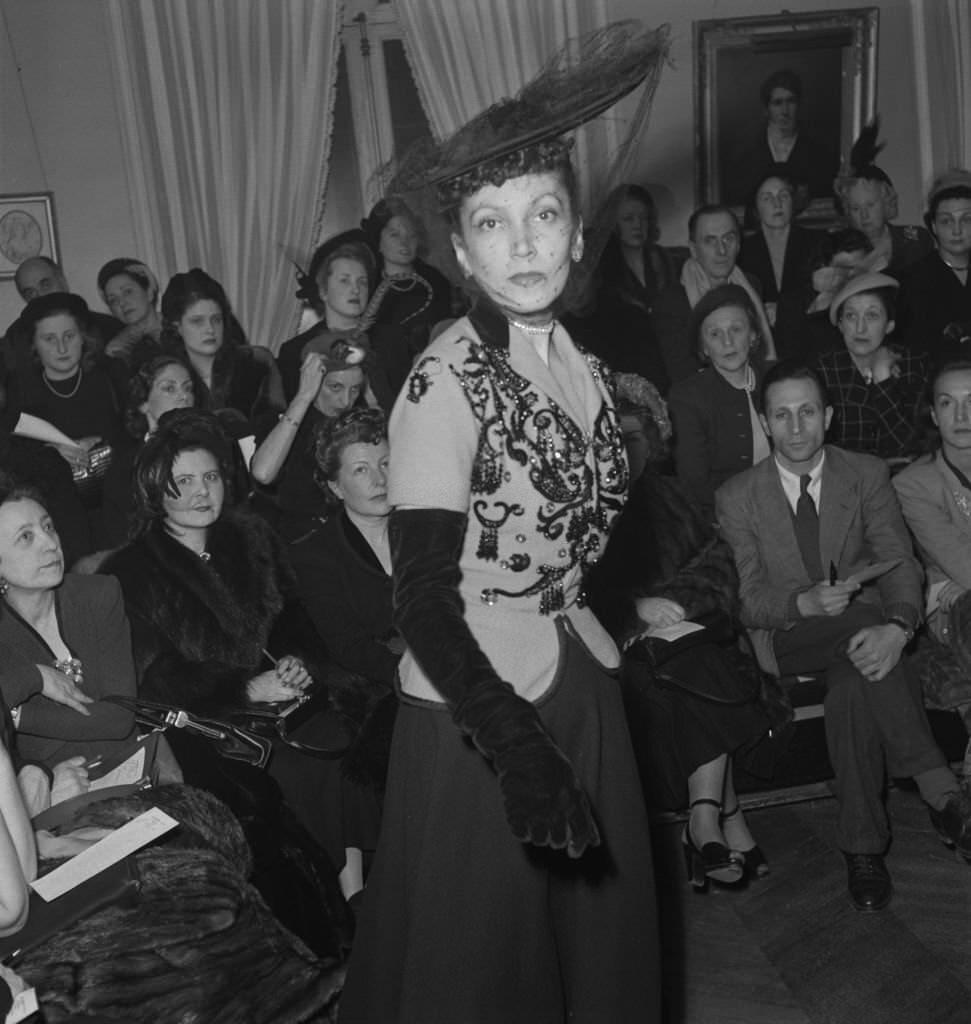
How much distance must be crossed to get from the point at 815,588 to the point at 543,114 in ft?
7.93

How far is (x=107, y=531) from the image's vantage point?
4.45 metres

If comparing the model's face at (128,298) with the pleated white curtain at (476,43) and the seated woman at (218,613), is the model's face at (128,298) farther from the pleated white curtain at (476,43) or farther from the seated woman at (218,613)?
the seated woman at (218,613)

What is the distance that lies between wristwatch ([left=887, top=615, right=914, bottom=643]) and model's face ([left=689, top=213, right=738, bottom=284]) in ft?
7.28

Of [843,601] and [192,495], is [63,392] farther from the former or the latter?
[843,601]

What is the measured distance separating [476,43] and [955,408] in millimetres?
3924

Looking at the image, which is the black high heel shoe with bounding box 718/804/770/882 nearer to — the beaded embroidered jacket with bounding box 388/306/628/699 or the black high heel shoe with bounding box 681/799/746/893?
the black high heel shoe with bounding box 681/799/746/893

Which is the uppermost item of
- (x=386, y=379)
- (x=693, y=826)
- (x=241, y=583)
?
(x=386, y=379)

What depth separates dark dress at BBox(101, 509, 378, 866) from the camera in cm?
341

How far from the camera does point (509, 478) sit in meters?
1.71

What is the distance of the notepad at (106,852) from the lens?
2.23 m

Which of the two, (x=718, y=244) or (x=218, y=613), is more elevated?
(x=718, y=244)

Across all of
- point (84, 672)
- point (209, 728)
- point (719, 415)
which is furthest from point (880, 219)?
point (84, 672)

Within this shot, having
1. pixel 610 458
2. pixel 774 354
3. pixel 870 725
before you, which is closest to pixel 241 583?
pixel 870 725

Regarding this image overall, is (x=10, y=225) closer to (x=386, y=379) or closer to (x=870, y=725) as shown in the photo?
(x=386, y=379)
